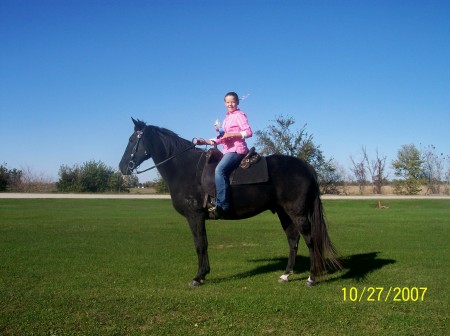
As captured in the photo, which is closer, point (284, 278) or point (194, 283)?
point (194, 283)

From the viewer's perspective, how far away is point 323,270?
8383 mm

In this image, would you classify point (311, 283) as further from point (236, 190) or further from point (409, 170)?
point (409, 170)

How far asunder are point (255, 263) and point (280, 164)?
3440 millimetres

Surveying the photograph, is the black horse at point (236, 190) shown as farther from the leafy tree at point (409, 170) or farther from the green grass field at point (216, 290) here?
the leafy tree at point (409, 170)

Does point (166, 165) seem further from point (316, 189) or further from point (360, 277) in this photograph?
point (360, 277)

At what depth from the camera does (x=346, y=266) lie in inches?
403

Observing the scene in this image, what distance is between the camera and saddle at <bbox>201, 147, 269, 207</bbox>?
26.3 feet

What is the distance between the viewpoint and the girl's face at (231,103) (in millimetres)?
8100

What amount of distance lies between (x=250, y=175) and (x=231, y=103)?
4.63ft

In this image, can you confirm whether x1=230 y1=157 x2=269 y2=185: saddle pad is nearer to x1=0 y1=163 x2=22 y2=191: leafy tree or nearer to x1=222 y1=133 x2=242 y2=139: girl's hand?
x1=222 y1=133 x2=242 y2=139: girl's hand

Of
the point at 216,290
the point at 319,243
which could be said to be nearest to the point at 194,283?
the point at 216,290

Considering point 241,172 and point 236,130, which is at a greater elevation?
point 236,130
